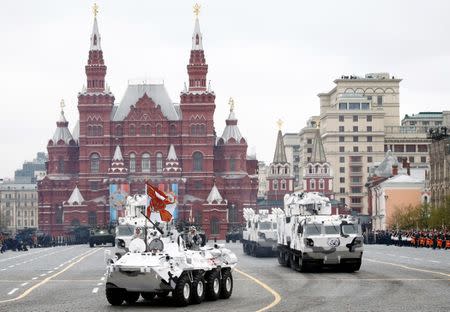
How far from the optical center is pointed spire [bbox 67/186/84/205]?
147 metres

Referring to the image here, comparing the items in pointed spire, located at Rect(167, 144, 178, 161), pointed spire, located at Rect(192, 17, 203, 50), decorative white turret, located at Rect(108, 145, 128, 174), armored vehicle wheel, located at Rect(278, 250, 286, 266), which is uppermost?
pointed spire, located at Rect(192, 17, 203, 50)

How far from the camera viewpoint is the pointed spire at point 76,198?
14738cm

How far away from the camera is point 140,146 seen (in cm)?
15125

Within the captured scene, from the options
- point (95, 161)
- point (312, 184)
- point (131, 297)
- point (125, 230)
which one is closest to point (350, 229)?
point (131, 297)

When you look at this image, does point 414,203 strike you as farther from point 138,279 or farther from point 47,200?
point 138,279

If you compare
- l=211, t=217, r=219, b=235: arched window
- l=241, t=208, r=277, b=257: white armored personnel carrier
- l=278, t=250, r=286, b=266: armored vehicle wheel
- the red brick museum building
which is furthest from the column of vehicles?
the red brick museum building

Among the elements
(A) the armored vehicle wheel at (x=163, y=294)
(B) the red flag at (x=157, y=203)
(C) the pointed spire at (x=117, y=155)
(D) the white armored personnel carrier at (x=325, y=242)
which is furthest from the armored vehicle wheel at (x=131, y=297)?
(C) the pointed spire at (x=117, y=155)

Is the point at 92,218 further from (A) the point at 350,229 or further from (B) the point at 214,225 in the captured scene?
(A) the point at 350,229

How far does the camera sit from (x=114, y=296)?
2650 cm

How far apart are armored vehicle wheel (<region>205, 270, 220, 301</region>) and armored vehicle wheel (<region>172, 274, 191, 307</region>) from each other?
1410 mm

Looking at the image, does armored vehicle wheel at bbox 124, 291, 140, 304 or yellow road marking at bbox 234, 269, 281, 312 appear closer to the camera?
yellow road marking at bbox 234, 269, 281, 312

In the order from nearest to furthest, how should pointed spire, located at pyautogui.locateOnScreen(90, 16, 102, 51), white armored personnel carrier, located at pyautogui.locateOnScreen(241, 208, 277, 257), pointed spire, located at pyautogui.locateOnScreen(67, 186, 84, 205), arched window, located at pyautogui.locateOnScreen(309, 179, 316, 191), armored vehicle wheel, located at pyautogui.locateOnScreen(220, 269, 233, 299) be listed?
armored vehicle wheel, located at pyautogui.locateOnScreen(220, 269, 233, 299), white armored personnel carrier, located at pyautogui.locateOnScreen(241, 208, 277, 257), pointed spire, located at pyautogui.locateOnScreen(67, 186, 84, 205), pointed spire, located at pyautogui.locateOnScreen(90, 16, 102, 51), arched window, located at pyautogui.locateOnScreen(309, 179, 316, 191)

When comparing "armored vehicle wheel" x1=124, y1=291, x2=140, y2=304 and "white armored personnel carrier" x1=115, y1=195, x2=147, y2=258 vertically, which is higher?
"white armored personnel carrier" x1=115, y1=195, x2=147, y2=258

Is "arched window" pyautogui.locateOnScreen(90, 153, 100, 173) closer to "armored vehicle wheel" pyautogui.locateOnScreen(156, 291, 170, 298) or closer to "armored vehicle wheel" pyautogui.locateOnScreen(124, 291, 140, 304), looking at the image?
"armored vehicle wheel" pyautogui.locateOnScreen(156, 291, 170, 298)
